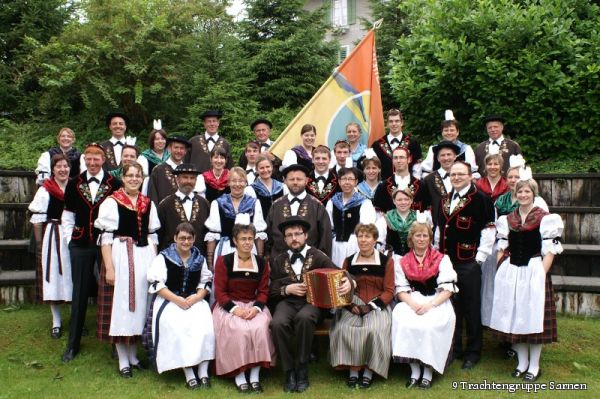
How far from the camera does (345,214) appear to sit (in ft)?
18.7

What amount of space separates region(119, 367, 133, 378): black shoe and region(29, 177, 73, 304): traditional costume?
3.69 ft

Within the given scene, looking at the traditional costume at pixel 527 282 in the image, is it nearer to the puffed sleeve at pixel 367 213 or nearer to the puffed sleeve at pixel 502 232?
the puffed sleeve at pixel 502 232

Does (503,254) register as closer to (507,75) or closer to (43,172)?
(507,75)

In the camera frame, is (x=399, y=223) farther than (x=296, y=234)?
Yes

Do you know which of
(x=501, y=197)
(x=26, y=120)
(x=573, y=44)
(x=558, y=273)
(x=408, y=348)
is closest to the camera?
(x=408, y=348)

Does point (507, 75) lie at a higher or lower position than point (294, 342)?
higher

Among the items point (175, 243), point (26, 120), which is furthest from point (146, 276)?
point (26, 120)

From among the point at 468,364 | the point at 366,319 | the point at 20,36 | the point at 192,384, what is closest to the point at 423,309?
the point at 366,319

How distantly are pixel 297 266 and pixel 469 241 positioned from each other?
1487 mm

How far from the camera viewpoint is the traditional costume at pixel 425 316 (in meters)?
4.86

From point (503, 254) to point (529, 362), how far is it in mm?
919

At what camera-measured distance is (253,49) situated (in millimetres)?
11961

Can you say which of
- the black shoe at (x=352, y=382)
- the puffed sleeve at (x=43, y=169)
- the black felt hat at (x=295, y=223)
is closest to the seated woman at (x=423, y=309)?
the black shoe at (x=352, y=382)

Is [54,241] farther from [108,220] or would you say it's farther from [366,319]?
[366,319]
